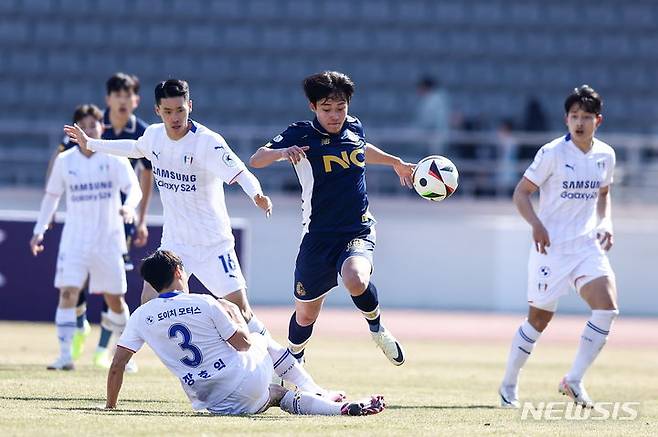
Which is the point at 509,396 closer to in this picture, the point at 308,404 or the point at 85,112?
the point at 308,404

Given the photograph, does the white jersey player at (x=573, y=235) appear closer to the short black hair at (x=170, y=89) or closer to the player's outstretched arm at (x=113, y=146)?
the short black hair at (x=170, y=89)

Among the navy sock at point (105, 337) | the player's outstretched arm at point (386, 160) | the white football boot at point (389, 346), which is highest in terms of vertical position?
the player's outstretched arm at point (386, 160)

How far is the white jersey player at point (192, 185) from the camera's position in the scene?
873 cm

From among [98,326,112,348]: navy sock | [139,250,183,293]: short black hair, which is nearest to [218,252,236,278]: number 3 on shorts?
[139,250,183,293]: short black hair

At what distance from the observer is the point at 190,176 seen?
29.0ft

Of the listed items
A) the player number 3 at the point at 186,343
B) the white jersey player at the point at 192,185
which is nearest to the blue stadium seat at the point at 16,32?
the white jersey player at the point at 192,185

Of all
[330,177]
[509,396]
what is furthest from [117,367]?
[509,396]

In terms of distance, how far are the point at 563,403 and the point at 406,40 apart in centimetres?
1420

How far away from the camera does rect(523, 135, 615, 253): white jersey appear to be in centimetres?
956

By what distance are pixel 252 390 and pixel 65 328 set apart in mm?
3844

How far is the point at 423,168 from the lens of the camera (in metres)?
9.17

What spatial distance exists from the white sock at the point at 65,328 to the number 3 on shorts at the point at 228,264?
8.16 ft

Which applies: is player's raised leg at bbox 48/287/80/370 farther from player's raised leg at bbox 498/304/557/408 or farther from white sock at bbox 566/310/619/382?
white sock at bbox 566/310/619/382

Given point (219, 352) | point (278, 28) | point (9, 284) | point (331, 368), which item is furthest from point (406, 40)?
point (219, 352)
